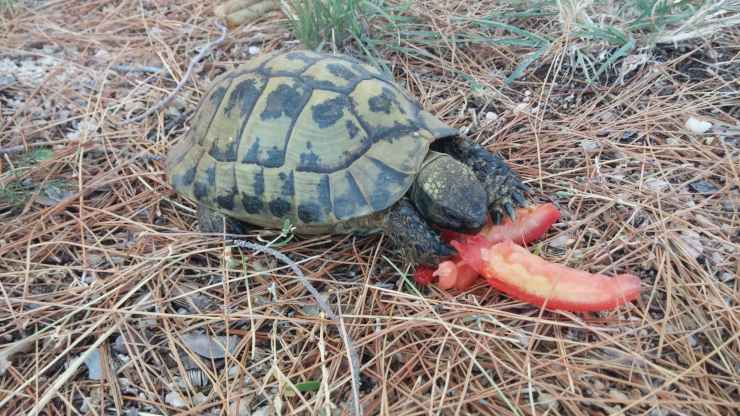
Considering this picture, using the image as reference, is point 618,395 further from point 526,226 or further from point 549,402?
point 526,226

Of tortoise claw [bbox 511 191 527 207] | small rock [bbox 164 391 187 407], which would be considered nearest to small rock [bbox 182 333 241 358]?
small rock [bbox 164 391 187 407]

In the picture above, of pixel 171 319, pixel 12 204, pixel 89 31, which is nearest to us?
pixel 171 319

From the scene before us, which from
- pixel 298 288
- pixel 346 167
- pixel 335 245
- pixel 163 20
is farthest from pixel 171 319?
pixel 163 20

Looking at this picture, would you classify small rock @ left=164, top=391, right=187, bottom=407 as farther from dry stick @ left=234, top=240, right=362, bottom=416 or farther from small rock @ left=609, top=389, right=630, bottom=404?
small rock @ left=609, top=389, right=630, bottom=404

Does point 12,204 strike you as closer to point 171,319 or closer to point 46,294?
point 46,294

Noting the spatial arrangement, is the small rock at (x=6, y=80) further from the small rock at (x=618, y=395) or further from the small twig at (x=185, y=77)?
the small rock at (x=618, y=395)
